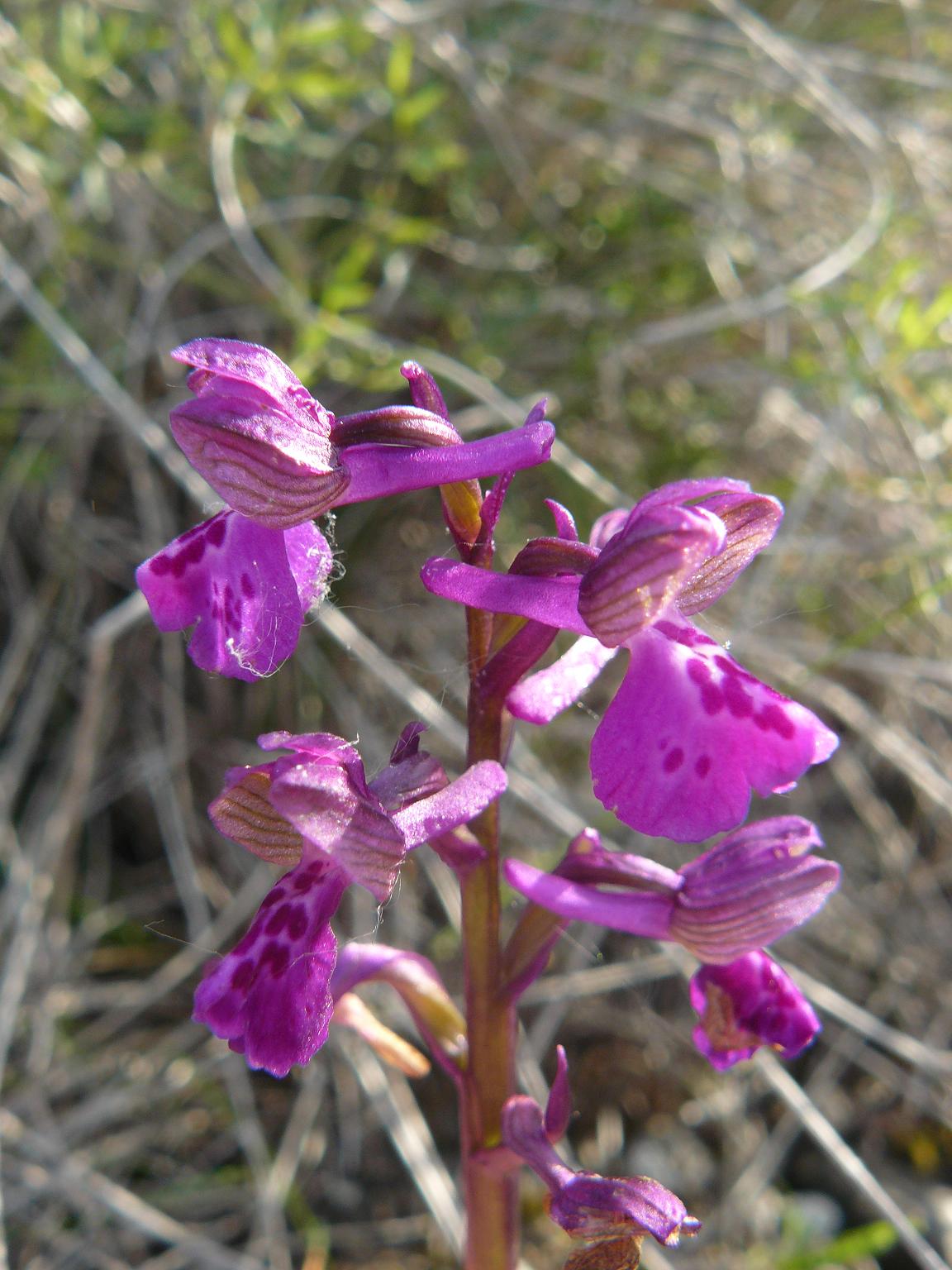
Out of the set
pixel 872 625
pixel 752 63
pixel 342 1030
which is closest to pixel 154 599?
pixel 872 625

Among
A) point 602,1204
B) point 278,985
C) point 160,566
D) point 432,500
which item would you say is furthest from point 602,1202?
point 432,500

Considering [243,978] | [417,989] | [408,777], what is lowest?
[417,989]

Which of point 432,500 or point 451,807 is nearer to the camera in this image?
point 451,807

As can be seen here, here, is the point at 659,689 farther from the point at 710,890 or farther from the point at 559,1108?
the point at 559,1108

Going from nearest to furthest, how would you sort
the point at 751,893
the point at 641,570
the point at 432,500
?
the point at 641,570, the point at 751,893, the point at 432,500

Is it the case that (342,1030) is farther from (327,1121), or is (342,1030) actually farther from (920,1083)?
(920,1083)

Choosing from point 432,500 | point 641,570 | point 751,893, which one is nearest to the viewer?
point 641,570
